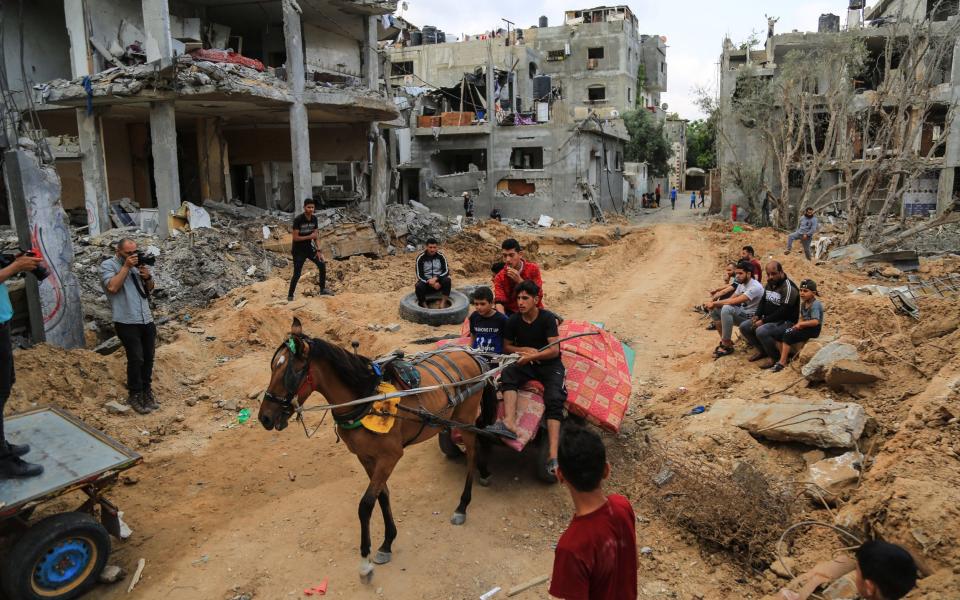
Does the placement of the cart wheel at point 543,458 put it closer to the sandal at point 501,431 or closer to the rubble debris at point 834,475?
the sandal at point 501,431

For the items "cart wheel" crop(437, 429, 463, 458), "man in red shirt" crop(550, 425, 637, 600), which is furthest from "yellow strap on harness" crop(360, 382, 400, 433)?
"man in red shirt" crop(550, 425, 637, 600)

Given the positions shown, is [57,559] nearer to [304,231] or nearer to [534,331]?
[534,331]

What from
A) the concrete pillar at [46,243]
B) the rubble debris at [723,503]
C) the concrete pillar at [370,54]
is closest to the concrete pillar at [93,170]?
the concrete pillar at [370,54]

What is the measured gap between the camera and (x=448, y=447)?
6.53 metres

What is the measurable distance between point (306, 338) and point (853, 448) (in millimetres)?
4847

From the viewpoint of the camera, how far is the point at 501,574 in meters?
4.95

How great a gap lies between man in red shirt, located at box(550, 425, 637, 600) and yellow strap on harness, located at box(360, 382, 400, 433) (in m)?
2.19

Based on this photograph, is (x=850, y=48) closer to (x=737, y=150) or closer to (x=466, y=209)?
(x=737, y=150)

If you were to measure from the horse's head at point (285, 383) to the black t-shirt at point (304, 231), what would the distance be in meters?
8.11

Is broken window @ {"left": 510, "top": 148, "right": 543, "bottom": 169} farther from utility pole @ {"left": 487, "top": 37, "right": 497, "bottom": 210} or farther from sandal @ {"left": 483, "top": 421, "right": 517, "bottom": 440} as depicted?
sandal @ {"left": 483, "top": 421, "right": 517, "bottom": 440}

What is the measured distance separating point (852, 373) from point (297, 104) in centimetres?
1609

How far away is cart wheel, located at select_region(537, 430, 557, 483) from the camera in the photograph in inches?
238

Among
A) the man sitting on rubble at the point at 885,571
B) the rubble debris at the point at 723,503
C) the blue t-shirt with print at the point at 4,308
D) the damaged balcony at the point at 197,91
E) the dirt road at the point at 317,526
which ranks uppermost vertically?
the damaged balcony at the point at 197,91

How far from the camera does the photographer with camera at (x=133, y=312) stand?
7238mm
